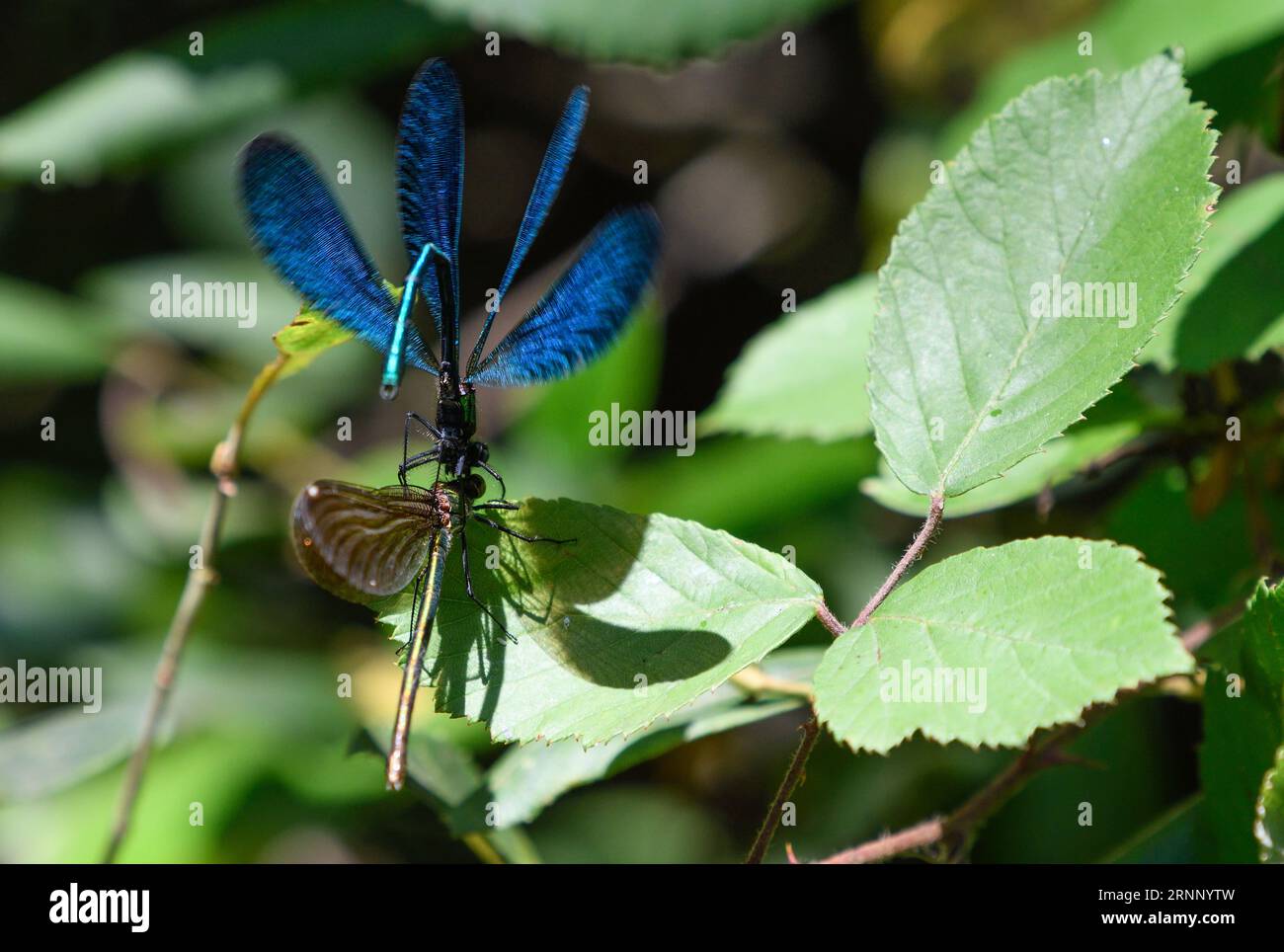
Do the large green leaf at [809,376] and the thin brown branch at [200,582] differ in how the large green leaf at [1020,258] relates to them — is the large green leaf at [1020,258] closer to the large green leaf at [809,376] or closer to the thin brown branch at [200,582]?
the large green leaf at [809,376]

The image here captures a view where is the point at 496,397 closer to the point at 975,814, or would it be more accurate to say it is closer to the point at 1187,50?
the point at 1187,50

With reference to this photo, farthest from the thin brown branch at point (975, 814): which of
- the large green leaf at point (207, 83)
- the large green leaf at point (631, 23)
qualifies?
the large green leaf at point (207, 83)

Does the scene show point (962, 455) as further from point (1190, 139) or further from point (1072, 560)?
point (1190, 139)

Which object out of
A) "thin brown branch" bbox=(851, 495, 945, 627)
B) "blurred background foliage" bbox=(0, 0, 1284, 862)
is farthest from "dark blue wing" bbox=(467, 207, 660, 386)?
"thin brown branch" bbox=(851, 495, 945, 627)

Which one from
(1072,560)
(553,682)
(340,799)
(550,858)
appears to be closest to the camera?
(1072,560)

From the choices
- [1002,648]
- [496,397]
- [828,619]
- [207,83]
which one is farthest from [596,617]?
[496,397]

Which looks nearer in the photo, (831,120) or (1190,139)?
(1190,139)

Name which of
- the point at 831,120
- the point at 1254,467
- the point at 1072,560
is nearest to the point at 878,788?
the point at 1254,467
